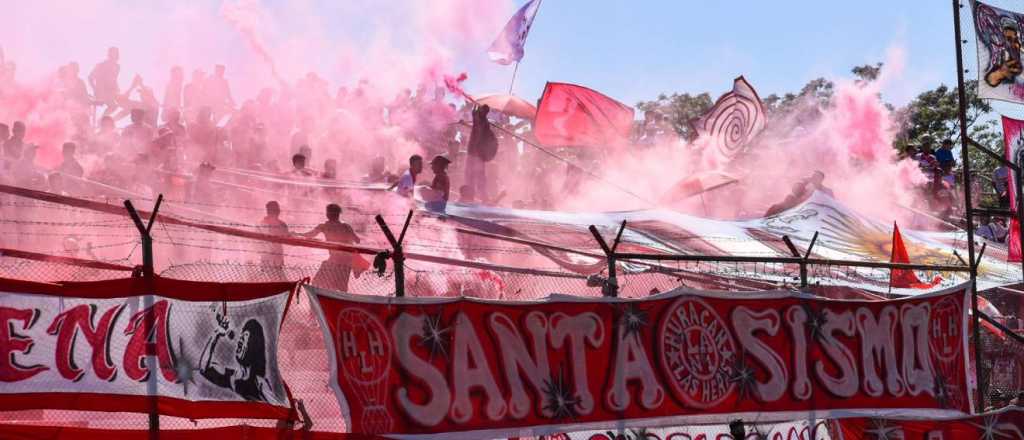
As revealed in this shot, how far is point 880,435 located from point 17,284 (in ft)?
21.8

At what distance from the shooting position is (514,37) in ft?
61.2

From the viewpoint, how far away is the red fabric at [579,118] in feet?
58.2

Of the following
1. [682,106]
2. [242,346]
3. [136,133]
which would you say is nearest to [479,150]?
[136,133]

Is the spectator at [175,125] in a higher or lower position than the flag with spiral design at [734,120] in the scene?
lower

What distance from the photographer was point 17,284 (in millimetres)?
6773

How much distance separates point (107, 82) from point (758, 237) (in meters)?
9.30

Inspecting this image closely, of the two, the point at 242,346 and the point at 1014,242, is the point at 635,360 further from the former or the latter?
the point at 1014,242

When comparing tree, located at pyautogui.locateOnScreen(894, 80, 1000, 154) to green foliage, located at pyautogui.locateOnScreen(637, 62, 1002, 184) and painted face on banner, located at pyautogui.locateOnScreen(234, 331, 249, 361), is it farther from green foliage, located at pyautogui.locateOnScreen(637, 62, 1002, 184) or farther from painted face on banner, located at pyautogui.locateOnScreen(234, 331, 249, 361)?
painted face on banner, located at pyautogui.locateOnScreen(234, 331, 249, 361)

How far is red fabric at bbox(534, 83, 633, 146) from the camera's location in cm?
1773

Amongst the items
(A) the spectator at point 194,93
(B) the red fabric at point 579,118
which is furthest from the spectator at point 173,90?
(B) the red fabric at point 579,118

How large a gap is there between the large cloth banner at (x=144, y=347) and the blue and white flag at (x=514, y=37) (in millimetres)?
11756

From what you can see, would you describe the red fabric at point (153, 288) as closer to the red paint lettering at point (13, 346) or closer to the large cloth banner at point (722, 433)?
the red paint lettering at point (13, 346)

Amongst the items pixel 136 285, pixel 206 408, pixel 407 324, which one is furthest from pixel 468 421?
pixel 136 285

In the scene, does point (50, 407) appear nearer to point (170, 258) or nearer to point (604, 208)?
point (170, 258)
